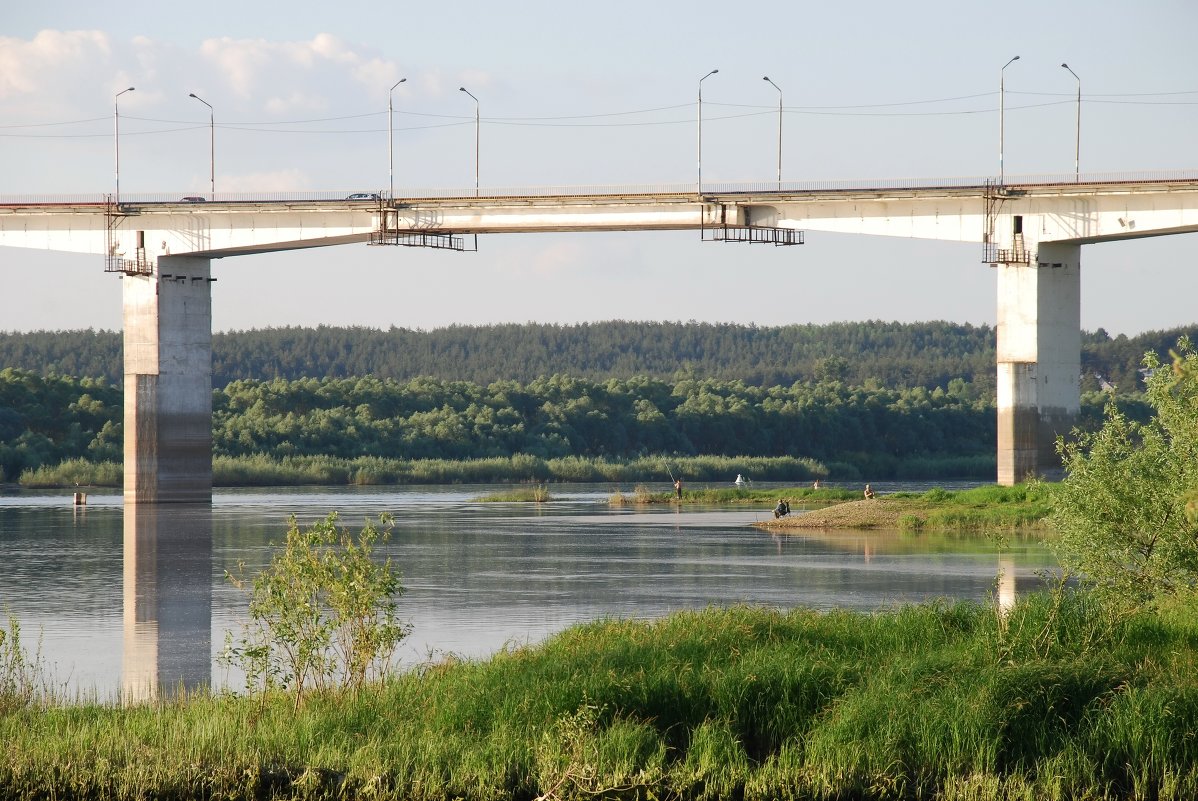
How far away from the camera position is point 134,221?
63094 mm

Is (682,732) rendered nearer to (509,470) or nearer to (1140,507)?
(1140,507)

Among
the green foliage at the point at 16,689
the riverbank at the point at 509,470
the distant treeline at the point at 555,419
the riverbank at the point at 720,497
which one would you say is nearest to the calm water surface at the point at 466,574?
the green foliage at the point at 16,689

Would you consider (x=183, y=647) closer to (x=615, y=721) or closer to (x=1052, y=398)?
(x=615, y=721)

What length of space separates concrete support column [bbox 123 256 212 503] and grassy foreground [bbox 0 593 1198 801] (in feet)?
161

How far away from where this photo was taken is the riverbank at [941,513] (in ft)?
150

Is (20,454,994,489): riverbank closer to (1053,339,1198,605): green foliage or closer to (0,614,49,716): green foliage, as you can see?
(1053,339,1198,605): green foliage

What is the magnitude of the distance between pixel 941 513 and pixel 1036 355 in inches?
327

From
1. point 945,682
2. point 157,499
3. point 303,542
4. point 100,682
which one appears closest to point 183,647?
point 100,682

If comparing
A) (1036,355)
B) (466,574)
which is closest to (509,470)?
(1036,355)

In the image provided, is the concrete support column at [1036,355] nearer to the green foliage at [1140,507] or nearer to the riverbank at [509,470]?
the green foliage at [1140,507]

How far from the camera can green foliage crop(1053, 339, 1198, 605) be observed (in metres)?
18.7

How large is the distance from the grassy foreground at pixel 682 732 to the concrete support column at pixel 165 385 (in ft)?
161

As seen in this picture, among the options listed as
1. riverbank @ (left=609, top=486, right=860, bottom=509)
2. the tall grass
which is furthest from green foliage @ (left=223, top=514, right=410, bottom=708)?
riverbank @ (left=609, top=486, right=860, bottom=509)

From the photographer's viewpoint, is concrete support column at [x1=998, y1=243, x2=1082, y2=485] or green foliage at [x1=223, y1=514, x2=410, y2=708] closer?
green foliage at [x1=223, y1=514, x2=410, y2=708]
